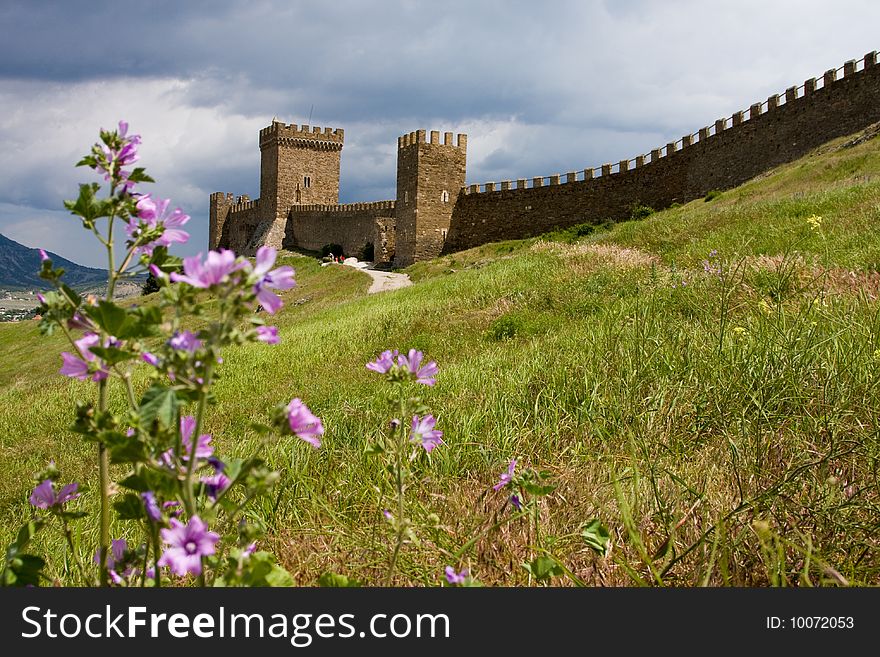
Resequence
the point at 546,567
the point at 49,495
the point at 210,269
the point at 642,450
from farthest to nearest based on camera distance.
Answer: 1. the point at 642,450
2. the point at 546,567
3. the point at 49,495
4. the point at 210,269

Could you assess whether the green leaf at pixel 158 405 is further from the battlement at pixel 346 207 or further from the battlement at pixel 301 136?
the battlement at pixel 301 136

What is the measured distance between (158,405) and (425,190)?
37913mm

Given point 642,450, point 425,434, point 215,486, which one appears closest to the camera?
point 215,486

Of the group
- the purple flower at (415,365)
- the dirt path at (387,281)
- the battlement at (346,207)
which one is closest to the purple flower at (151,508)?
the purple flower at (415,365)

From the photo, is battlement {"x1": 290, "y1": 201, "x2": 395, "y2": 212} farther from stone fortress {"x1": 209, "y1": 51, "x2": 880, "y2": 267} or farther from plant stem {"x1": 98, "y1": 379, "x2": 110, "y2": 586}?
plant stem {"x1": 98, "y1": 379, "x2": 110, "y2": 586}

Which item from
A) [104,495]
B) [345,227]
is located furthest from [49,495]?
[345,227]

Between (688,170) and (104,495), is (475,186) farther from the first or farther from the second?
(104,495)

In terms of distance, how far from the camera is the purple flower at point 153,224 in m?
1.41

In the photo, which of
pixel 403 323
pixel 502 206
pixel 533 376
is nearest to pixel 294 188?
pixel 502 206

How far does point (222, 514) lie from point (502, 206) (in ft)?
120

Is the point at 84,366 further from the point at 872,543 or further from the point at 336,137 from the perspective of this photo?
the point at 336,137

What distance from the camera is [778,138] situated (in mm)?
26781

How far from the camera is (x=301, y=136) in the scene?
5472cm

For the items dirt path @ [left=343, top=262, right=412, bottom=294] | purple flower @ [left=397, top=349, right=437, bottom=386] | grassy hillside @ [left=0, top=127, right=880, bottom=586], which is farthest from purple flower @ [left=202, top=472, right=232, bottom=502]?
dirt path @ [left=343, top=262, right=412, bottom=294]
